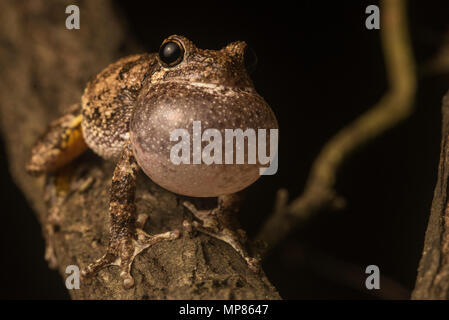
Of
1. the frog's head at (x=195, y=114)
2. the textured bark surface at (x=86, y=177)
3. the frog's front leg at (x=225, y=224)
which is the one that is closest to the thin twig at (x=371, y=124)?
the frog's front leg at (x=225, y=224)

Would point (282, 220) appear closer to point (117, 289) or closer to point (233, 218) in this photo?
point (233, 218)

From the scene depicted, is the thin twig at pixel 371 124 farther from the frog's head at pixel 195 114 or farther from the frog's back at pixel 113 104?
the frog's head at pixel 195 114

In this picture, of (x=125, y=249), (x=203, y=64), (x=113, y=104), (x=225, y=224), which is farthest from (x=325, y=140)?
(x=125, y=249)

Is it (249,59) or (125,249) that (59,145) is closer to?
(125,249)

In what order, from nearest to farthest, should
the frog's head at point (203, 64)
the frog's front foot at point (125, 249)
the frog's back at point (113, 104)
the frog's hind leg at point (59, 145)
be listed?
1. the frog's head at point (203, 64)
2. the frog's front foot at point (125, 249)
3. the frog's back at point (113, 104)
4. the frog's hind leg at point (59, 145)

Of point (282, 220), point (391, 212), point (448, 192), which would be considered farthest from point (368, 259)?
point (448, 192)

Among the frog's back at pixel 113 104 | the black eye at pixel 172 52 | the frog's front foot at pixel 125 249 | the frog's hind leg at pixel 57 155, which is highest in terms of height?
the black eye at pixel 172 52

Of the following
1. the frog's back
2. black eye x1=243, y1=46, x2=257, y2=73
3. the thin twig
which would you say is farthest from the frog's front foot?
the thin twig
